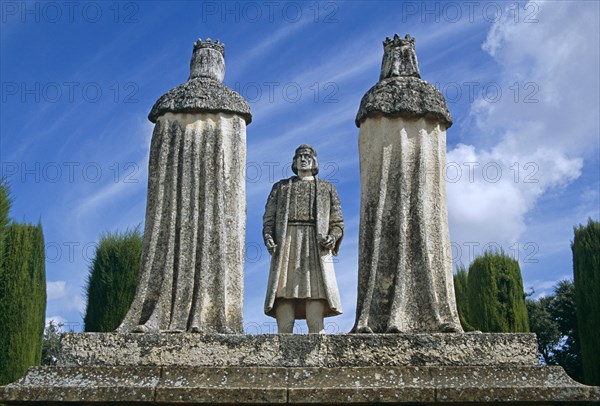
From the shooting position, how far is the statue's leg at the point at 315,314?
10617 mm

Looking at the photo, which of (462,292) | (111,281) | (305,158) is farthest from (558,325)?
(305,158)

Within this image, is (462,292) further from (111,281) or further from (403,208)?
(403,208)

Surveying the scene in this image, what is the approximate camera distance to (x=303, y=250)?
10.8m

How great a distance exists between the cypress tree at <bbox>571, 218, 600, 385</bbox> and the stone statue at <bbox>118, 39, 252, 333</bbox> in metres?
14.1

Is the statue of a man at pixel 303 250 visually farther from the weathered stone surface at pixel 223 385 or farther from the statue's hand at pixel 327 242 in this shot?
the weathered stone surface at pixel 223 385

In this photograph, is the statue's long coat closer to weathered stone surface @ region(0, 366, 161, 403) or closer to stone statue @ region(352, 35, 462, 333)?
stone statue @ region(352, 35, 462, 333)

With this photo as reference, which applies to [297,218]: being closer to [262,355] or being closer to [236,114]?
[236,114]

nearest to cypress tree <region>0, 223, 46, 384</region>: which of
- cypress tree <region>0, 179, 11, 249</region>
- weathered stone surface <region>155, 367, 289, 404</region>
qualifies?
cypress tree <region>0, 179, 11, 249</region>

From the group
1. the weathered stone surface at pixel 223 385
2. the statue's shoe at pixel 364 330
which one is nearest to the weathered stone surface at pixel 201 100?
the statue's shoe at pixel 364 330

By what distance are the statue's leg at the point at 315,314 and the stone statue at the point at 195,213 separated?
1136 millimetres

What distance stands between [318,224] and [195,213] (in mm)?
1764

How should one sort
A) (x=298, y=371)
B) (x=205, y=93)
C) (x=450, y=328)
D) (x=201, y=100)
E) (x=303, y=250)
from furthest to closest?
(x=303, y=250), (x=205, y=93), (x=201, y=100), (x=450, y=328), (x=298, y=371)

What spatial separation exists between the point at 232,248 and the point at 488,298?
1489 centimetres

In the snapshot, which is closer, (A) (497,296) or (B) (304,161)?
(B) (304,161)
